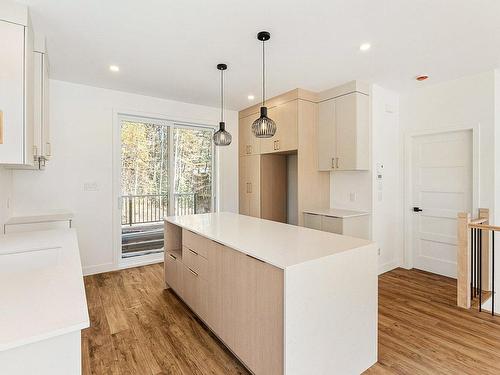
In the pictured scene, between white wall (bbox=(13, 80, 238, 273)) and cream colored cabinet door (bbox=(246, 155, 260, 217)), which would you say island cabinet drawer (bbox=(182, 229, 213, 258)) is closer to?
white wall (bbox=(13, 80, 238, 273))

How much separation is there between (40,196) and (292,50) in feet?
11.8

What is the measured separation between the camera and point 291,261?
5.09 feet

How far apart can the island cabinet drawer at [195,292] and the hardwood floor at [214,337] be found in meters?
0.16

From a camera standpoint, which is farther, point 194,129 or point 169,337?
point 194,129

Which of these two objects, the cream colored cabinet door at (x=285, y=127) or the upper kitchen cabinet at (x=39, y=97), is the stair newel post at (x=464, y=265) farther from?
the upper kitchen cabinet at (x=39, y=97)

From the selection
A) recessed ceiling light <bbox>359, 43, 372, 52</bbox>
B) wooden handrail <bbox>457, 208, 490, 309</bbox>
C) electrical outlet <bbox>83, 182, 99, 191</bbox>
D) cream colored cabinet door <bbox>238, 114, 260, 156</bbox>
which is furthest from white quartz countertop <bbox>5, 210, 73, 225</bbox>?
wooden handrail <bbox>457, 208, 490, 309</bbox>

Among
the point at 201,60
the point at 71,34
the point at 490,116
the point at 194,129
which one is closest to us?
the point at 71,34

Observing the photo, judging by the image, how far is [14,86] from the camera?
1874 millimetres

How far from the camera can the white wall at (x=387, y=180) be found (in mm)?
3875

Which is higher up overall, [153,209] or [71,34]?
[71,34]

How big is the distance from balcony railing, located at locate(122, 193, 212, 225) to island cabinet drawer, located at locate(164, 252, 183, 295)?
1.46 m

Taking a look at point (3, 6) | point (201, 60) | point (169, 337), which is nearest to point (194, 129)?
point (201, 60)

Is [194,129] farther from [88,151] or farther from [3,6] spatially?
[3,6]

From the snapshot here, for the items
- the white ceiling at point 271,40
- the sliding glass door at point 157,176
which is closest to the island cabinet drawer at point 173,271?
the sliding glass door at point 157,176
